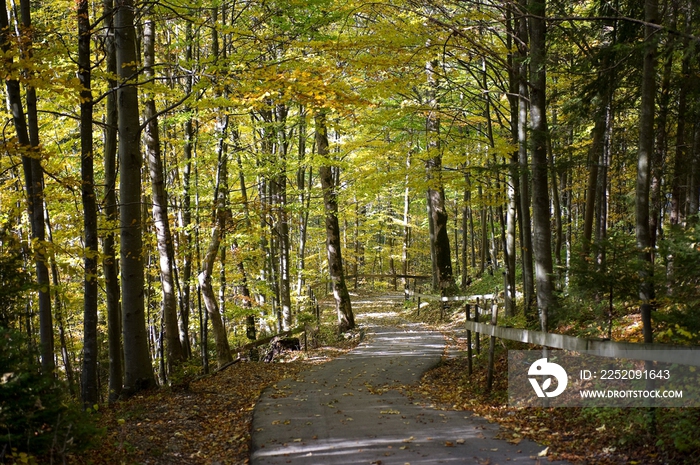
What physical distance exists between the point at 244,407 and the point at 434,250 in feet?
45.7

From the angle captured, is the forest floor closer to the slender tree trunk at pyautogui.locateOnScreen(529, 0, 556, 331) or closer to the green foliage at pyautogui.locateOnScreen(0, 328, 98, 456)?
the green foliage at pyautogui.locateOnScreen(0, 328, 98, 456)

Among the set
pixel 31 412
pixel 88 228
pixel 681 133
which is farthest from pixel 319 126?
pixel 31 412

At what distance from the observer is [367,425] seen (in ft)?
23.2

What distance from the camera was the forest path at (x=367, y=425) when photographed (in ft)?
18.6

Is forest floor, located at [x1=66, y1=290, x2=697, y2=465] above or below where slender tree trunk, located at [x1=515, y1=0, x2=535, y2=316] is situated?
below

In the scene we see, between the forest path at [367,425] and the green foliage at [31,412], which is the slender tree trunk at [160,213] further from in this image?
the green foliage at [31,412]

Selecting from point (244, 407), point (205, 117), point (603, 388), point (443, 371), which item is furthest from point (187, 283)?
point (603, 388)

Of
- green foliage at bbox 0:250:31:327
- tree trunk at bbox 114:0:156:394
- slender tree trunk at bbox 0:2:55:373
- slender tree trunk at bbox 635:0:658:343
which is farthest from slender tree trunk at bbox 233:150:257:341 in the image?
slender tree trunk at bbox 635:0:658:343

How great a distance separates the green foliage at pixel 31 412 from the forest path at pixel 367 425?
2125 mm

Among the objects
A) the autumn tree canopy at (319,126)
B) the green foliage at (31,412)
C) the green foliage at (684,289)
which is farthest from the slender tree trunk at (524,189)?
the green foliage at (31,412)

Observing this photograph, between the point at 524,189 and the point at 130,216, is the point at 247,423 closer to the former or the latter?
the point at 130,216

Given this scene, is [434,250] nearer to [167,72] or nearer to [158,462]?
[167,72]

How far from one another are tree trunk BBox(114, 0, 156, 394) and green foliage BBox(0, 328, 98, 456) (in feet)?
15.0

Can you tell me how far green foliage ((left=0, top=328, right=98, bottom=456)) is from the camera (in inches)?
161
